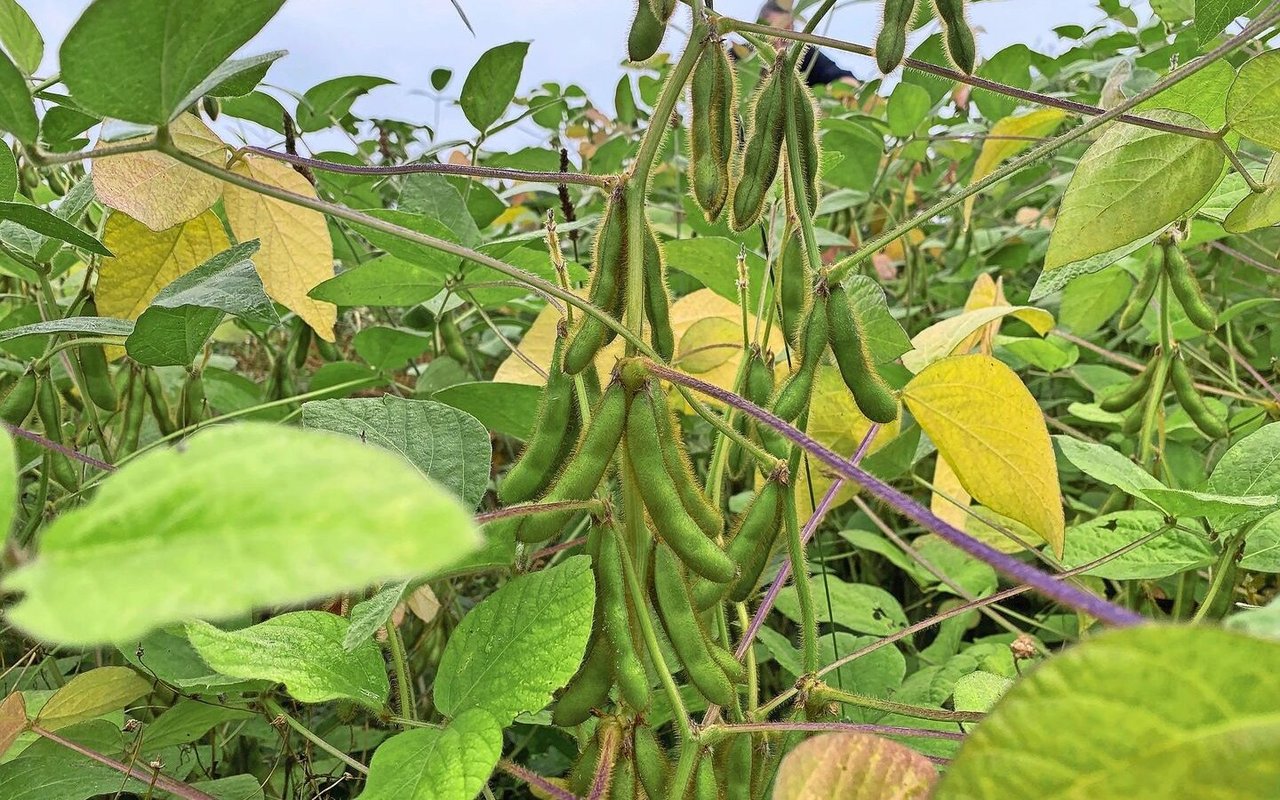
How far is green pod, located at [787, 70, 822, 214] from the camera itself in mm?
716

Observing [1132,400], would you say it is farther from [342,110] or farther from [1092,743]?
[342,110]

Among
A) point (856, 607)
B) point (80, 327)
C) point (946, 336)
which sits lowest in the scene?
point (856, 607)

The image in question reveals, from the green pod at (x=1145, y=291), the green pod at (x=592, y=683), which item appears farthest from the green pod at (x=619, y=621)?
the green pod at (x=1145, y=291)

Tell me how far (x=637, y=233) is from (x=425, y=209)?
0.54 meters

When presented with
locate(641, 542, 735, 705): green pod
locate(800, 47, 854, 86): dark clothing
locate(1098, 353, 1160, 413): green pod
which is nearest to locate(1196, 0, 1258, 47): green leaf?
locate(1098, 353, 1160, 413): green pod

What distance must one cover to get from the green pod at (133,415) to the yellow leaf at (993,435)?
34.9 inches

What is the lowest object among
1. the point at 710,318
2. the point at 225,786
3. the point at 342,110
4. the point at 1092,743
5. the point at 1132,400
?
the point at 225,786

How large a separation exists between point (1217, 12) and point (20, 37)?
1179 mm

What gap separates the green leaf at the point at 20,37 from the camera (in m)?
0.90

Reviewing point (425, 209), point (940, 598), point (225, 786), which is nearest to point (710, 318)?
point (425, 209)

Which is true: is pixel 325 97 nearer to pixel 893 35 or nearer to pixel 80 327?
pixel 80 327

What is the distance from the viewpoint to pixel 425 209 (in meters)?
1.11

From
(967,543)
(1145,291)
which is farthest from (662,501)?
(1145,291)

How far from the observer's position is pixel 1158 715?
0.26 meters
